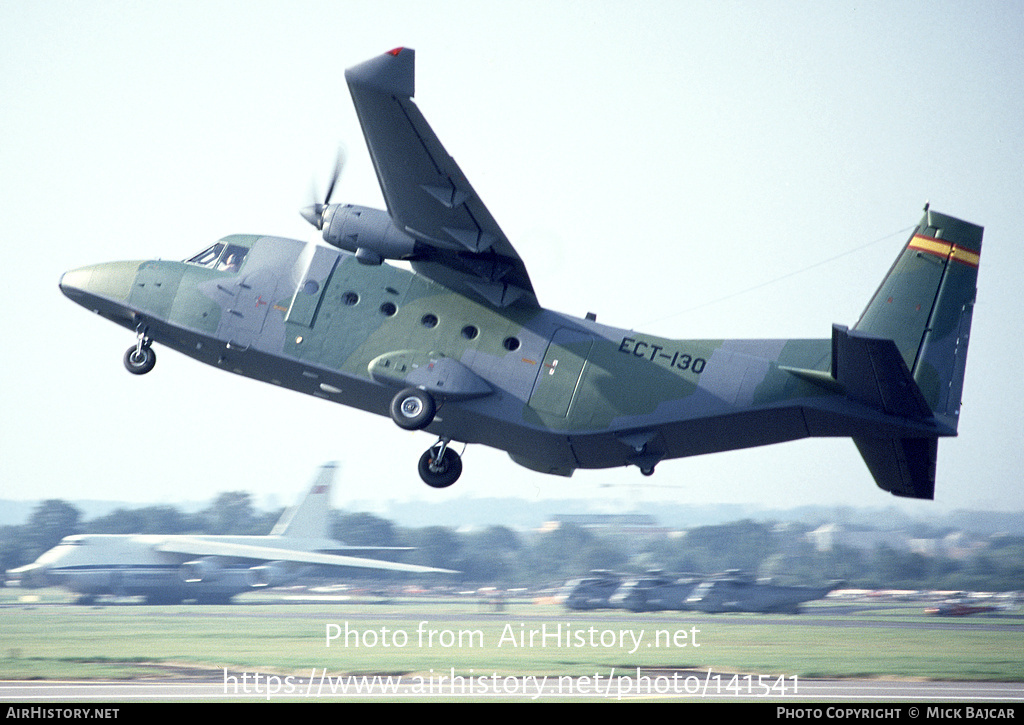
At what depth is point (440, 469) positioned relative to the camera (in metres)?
16.4

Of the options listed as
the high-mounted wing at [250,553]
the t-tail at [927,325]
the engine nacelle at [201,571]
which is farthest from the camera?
the high-mounted wing at [250,553]

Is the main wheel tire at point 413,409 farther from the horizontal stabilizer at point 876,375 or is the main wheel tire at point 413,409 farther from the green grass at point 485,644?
the green grass at point 485,644

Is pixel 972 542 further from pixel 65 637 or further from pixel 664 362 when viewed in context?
pixel 65 637

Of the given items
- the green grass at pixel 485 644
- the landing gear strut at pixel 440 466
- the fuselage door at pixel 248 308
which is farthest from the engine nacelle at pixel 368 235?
the green grass at pixel 485 644

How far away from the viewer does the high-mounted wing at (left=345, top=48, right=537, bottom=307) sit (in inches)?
495

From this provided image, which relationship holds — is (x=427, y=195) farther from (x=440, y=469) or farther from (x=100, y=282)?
(x=100, y=282)

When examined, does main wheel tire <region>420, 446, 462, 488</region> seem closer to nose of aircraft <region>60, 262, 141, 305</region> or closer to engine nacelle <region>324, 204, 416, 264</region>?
engine nacelle <region>324, 204, 416, 264</region>

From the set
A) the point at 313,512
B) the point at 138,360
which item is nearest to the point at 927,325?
the point at 138,360

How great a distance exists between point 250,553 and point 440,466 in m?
17.4

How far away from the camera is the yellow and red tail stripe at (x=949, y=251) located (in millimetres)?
14523

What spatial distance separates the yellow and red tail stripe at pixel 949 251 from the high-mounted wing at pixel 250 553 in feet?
62.7

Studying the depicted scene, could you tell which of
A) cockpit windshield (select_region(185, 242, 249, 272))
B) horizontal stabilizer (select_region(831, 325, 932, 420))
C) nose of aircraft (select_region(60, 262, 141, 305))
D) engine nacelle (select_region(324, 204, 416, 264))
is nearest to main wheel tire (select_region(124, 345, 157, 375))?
nose of aircraft (select_region(60, 262, 141, 305))

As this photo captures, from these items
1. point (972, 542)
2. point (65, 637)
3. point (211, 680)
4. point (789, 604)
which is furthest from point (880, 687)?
point (65, 637)

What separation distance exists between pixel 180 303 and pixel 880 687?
15617 mm
